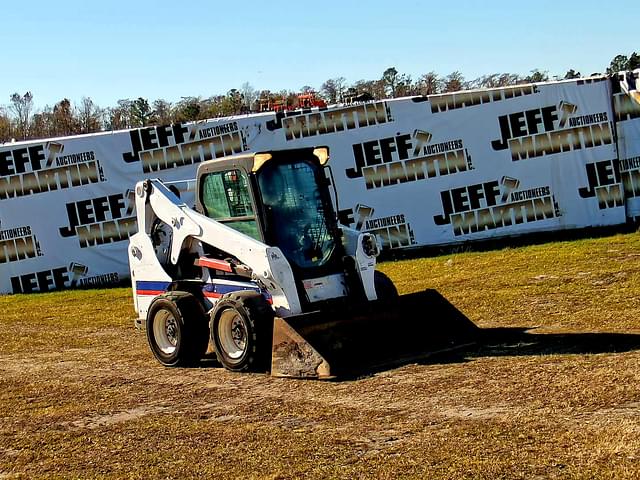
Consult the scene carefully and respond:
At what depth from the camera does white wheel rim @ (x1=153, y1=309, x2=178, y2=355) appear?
1142 centimetres

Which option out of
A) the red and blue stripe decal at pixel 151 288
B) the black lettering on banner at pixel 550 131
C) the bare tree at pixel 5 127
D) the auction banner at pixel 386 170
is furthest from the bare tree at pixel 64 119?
the red and blue stripe decal at pixel 151 288

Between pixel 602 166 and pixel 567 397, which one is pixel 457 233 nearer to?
pixel 602 166

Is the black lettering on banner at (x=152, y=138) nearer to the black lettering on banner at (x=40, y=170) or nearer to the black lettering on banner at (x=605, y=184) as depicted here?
the black lettering on banner at (x=40, y=170)

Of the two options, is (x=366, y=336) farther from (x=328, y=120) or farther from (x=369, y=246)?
(x=328, y=120)

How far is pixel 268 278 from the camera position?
33.3 ft

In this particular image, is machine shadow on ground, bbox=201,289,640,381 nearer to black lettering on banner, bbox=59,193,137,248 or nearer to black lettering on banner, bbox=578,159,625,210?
black lettering on banner, bbox=578,159,625,210

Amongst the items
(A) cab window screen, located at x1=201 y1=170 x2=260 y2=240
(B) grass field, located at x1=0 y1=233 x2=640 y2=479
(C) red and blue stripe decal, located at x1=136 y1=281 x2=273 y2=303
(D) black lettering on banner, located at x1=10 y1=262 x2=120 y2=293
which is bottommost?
(B) grass field, located at x1=0 y1=233 x2=640 y2=479

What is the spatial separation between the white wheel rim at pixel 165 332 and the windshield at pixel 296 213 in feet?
5.99

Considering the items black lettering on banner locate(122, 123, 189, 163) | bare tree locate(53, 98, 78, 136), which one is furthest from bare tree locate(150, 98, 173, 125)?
black lettering on banner locate(122, 123, 189, 163)

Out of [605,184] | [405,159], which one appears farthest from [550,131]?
[405,159]

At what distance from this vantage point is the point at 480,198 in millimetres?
21250

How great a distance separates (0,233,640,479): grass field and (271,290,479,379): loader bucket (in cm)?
20

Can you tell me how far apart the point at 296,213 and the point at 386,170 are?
11.1 metres

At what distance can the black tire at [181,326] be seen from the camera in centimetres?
1107
